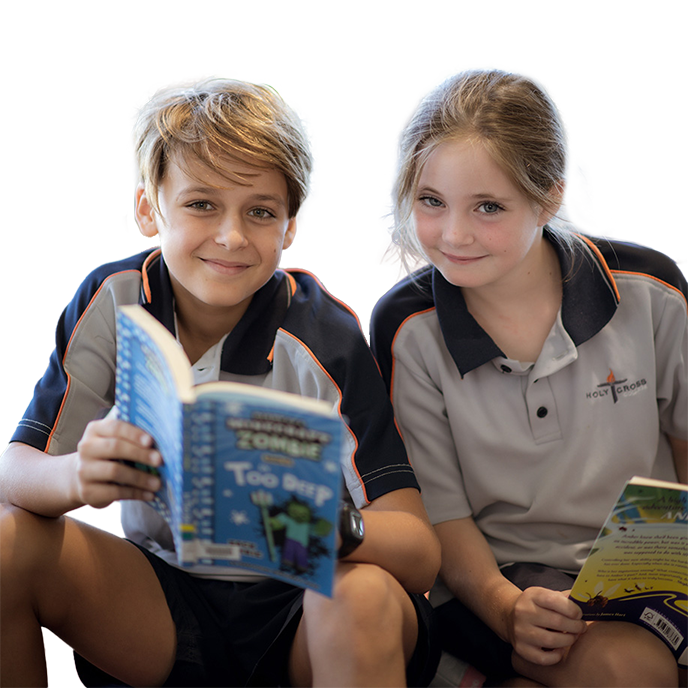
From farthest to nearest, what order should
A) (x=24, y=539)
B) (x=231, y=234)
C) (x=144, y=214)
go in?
1. (x=144, y=214)
2. (x=231, y=234)
3. (x=24, y=539)

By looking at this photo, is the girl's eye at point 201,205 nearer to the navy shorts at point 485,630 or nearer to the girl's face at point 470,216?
the girl's face at point 470,216

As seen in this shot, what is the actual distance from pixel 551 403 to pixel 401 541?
39 cm

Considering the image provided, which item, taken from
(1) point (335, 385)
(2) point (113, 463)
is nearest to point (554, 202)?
(1) point (335, 385)

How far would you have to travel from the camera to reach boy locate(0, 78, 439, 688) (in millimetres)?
932

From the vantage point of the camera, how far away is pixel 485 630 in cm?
118

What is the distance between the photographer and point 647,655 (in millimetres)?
1024

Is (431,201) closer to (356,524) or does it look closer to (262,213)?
(262,213)

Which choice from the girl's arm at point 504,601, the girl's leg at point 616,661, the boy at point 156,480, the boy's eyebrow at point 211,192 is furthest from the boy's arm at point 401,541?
the boy's eyebrow at point 211,192

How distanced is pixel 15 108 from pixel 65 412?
0.95 meters

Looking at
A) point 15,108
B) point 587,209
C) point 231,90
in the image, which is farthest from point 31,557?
point 15,108

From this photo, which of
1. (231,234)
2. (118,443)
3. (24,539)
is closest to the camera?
(118,443)

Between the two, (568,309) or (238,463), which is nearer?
(238,463)

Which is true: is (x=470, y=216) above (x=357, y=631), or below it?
above
